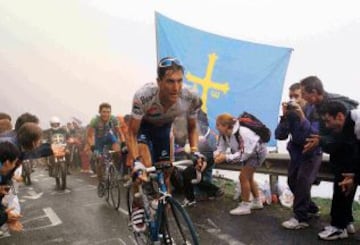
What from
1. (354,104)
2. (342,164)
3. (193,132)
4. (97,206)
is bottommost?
(97,206)

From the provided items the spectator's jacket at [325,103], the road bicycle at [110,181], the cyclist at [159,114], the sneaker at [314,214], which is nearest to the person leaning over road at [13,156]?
the cyclist at [159,114]

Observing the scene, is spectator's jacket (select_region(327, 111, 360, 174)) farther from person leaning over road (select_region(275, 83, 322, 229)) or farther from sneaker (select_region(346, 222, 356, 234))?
sneaker (select_region(346, 222, 356, 234))

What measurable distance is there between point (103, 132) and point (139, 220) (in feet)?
16.1

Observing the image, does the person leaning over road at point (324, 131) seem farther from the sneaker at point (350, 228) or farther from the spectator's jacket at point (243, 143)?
the spectator's jacket at point (243, 143)

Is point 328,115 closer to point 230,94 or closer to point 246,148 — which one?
point 246,148

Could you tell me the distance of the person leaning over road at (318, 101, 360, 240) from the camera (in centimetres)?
463

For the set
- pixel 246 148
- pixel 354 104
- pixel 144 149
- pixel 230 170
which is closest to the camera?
pixel 144 149

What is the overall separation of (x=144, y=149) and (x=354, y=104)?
2724 mm

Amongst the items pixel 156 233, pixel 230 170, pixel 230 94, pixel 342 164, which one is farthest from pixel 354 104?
pixel 230 94

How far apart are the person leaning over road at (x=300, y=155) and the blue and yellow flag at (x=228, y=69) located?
4.26 m

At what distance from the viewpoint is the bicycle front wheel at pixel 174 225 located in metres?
3.68

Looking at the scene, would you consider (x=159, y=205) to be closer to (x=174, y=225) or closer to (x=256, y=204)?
(x=174, y=225)

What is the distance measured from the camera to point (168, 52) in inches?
420

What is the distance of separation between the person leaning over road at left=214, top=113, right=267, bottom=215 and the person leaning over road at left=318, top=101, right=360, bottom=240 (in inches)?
59.2
